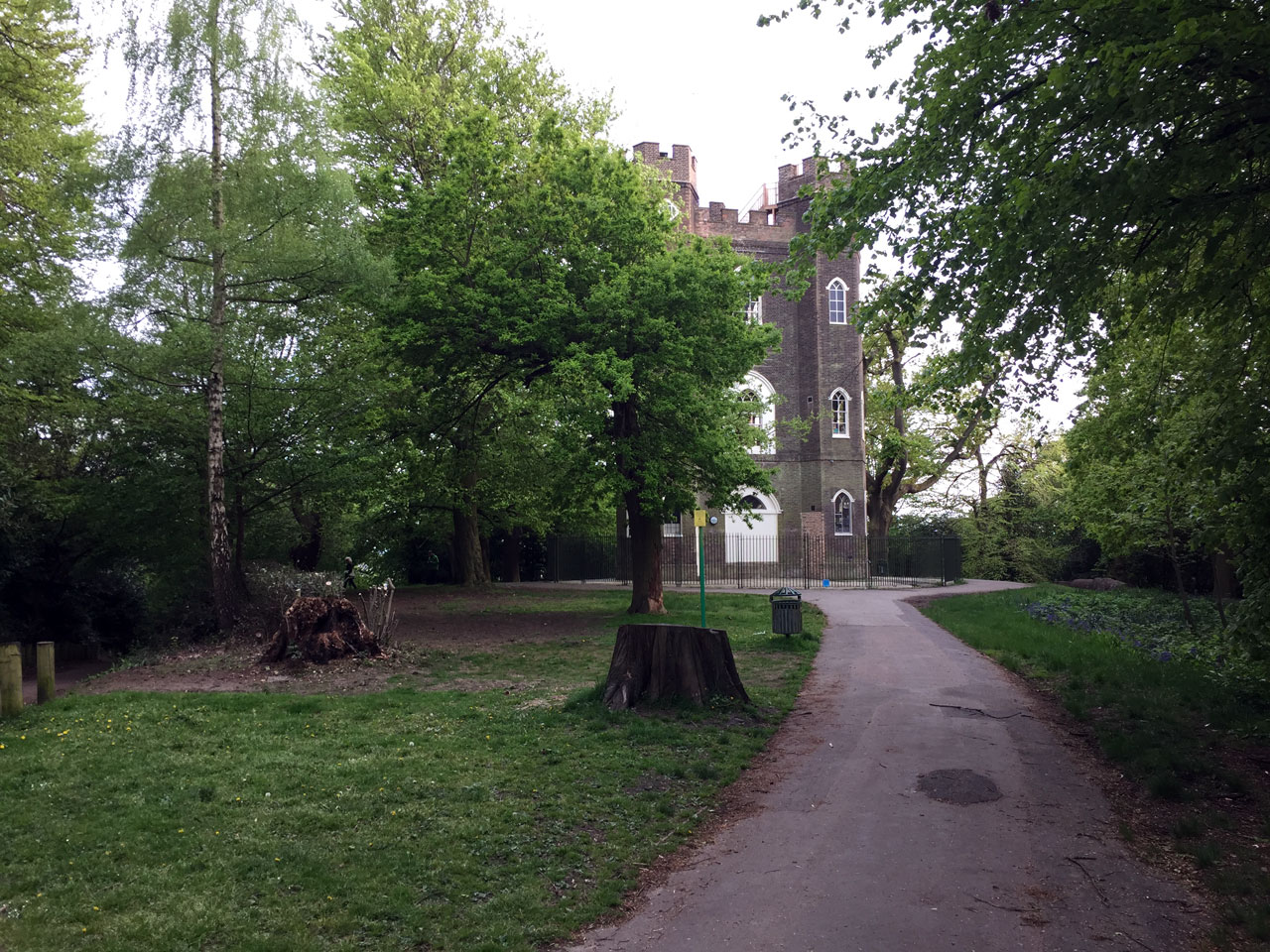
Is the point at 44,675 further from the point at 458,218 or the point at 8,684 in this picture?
the point at 458,218

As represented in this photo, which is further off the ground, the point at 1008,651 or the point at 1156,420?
the point at 1156,420

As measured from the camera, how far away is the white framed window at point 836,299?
4031cm

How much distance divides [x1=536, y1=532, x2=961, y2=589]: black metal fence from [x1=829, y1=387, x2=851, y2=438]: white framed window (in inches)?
212

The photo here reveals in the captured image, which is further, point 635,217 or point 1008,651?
point 635,217

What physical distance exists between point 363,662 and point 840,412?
1198 inches

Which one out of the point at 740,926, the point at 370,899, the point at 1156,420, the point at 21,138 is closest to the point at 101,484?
the point at 21,138

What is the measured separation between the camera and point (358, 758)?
8.16 metres

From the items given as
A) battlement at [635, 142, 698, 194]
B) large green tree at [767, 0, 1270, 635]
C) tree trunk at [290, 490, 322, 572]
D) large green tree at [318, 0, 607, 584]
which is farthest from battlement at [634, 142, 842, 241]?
large green tree at [767, 0, 1270, 635]

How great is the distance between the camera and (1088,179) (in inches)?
285

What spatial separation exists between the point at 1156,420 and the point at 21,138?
21.9m

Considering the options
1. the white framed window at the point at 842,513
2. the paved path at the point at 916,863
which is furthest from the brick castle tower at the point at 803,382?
the paved path at the point at 916,863

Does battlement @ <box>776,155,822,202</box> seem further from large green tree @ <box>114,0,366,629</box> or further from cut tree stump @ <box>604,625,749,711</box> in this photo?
cut tree stump @ <box>604,625,749,711</box>

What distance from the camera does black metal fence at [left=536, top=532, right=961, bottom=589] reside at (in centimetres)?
3484

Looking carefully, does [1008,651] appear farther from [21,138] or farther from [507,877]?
[21,138]
